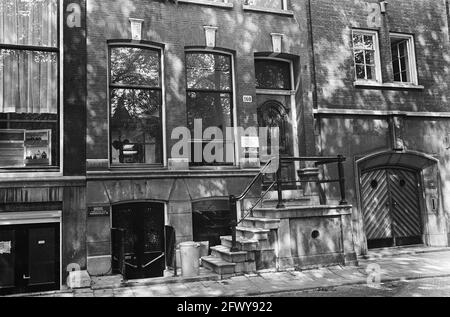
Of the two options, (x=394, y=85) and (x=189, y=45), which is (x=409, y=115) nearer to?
(x=394, y=85)

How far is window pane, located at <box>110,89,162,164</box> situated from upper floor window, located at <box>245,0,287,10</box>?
3.99 meters

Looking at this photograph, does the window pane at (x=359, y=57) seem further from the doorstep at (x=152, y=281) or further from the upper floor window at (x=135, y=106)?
the doorstep at (x=152, y=281)

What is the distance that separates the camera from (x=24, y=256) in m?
9.30

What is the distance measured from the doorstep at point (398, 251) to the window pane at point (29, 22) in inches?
385

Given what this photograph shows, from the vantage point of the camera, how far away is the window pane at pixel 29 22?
9.96 m

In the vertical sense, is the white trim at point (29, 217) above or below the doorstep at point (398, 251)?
above

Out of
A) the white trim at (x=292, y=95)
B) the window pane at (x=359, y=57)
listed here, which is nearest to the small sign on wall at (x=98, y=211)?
the white trim at (x=292, y=95)

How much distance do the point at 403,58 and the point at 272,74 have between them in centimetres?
464

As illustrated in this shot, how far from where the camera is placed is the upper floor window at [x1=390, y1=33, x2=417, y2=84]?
1384 centimetres

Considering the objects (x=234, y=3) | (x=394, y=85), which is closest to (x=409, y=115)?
(x=394, y=85)

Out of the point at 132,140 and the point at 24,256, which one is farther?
the point at 132,140

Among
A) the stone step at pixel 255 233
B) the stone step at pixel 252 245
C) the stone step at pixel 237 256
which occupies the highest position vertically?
the stone step at pixel 255 233
